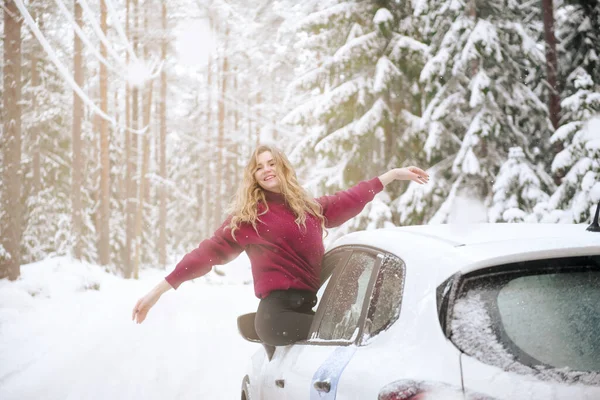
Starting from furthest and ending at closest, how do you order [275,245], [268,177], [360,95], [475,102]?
[360,95]
[475,102]
[268,177]
[275,245]

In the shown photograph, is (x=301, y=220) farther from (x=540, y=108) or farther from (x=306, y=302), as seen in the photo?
(x=540, y=108)

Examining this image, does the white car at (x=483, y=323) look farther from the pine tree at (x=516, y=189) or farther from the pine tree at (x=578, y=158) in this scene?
the pine tree at (x=516, y=189)

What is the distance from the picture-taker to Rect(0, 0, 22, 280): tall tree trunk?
16359 mm

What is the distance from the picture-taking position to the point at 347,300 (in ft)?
9.29

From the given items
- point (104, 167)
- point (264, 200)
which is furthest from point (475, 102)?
point (104, 167)

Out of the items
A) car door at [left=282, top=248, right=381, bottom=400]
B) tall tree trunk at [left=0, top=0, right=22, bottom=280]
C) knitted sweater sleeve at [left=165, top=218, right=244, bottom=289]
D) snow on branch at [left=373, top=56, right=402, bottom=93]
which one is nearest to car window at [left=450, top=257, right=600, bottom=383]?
car door at [left=282, top=248, right=381, bottom=400]

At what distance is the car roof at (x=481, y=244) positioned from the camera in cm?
190

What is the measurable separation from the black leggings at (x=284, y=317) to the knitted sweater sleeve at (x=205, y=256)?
526mm

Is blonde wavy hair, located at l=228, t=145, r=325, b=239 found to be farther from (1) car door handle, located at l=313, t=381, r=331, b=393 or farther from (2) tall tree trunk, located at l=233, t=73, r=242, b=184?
(2) tall tree trunk, located at l=233, t=73, r=242, b=184

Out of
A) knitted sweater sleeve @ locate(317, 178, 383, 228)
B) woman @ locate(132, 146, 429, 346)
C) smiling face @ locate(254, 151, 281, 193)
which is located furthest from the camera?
knitted sweater sleeve @ locate(317, 178, 383, 228)

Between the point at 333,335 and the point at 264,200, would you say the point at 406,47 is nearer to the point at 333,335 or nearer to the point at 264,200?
the point at 264,200

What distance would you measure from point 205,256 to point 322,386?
160 centimetres

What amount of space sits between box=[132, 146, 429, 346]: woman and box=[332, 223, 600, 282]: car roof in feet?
3.07

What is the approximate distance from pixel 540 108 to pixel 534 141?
42.1 inches
